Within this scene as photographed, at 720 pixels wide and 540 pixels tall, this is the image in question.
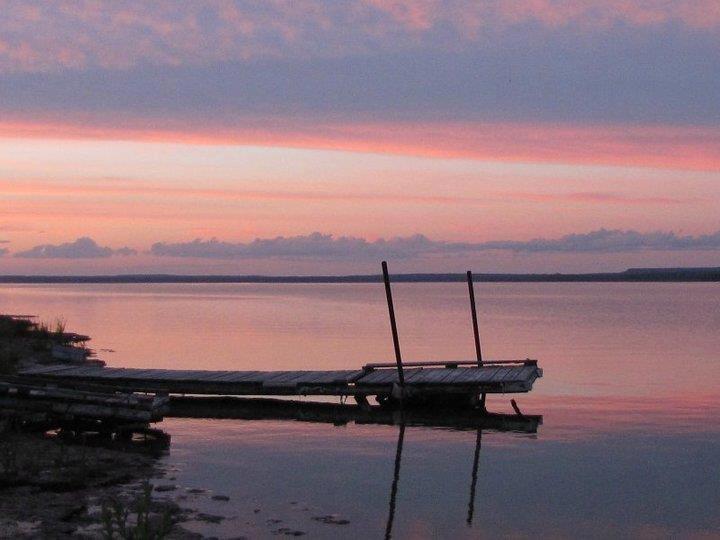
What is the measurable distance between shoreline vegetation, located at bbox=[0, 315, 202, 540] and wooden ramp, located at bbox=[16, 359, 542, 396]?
3379 mm

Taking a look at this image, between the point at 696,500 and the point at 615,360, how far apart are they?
2399 centimetres

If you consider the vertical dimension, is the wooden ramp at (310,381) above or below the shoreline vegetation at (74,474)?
above

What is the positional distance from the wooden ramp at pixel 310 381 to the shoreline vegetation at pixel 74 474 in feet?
11.1

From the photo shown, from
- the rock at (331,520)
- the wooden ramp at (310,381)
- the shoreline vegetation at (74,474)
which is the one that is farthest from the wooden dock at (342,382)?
the rock at (331,520)

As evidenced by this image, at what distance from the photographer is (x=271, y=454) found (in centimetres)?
1903

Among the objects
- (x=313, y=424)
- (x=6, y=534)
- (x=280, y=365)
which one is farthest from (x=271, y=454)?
(x=280, y=365)

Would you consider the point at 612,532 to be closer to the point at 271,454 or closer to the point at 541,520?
the point at 541,520

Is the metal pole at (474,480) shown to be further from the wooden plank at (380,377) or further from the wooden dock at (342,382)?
the wooden plank at (380,377)

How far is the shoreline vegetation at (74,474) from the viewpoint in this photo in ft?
39.2

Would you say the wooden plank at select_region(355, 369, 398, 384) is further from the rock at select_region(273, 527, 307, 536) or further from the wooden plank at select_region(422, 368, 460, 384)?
the rock at select_region(273, 527, 307, 536)

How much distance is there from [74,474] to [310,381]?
962 centimetres

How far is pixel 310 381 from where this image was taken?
24141mm

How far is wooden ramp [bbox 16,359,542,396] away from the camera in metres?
23.4

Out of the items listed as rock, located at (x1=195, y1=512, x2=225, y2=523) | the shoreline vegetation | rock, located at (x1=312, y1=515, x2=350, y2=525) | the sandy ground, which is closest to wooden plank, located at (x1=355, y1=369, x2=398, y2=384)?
the shoreline vegetation
